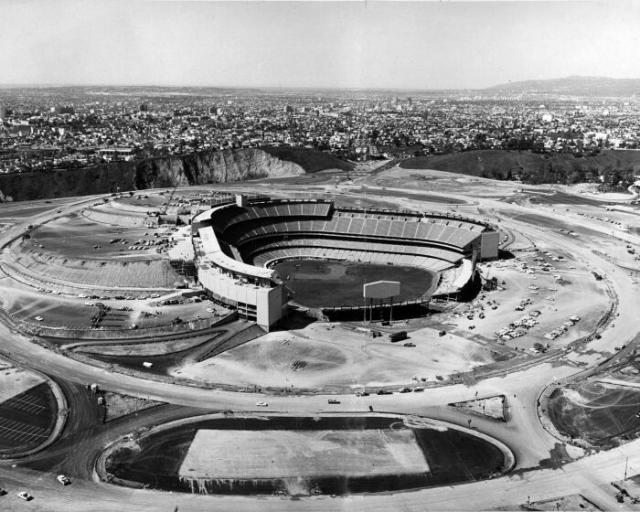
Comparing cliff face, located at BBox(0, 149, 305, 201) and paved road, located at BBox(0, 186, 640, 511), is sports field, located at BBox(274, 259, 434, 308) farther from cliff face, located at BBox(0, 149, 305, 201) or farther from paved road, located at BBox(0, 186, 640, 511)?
cliff face, located at BBox(0, 149, 305, 201)

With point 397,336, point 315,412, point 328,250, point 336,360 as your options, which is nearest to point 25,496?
point 315,412

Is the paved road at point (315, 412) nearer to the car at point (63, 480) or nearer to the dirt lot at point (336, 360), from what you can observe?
the car at point (63, 480)

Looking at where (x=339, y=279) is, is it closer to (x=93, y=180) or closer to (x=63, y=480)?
(x=63, y=480)

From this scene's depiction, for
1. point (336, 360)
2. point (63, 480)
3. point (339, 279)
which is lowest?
point (63, 480)

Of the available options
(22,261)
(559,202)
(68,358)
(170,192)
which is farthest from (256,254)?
(559,202)

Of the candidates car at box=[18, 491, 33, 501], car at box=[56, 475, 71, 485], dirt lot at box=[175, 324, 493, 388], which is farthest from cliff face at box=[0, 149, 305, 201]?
car at box=[18, 491, 33, 501]

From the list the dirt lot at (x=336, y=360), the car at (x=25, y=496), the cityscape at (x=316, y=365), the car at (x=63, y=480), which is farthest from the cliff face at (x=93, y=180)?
the car at (x=25, y=496)
